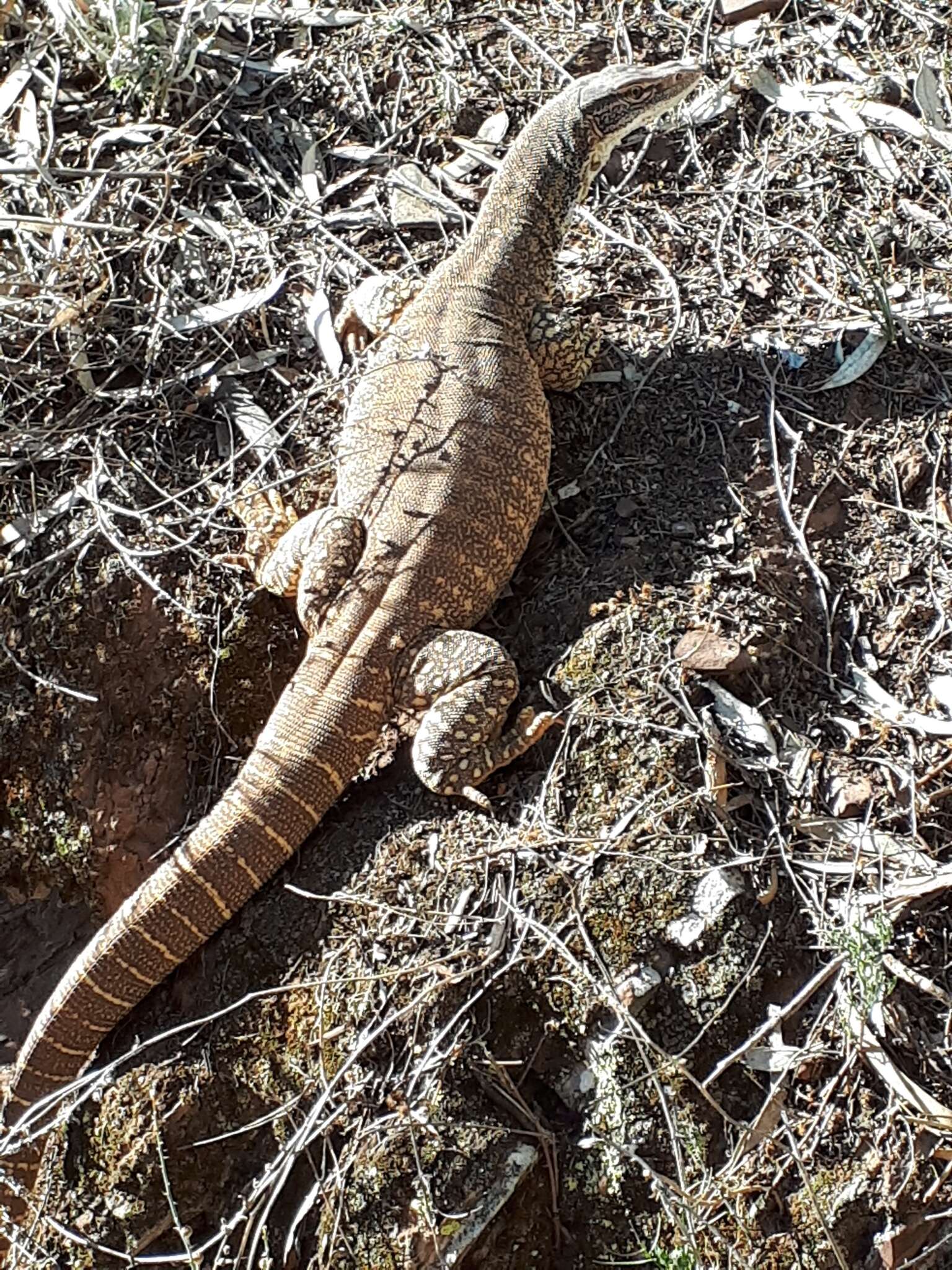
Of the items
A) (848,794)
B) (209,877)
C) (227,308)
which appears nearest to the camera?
(848,794)

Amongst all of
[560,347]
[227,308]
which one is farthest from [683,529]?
[227,308]

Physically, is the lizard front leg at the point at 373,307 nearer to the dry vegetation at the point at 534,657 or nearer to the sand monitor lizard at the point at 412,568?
the sand monitor lizard at the point at 412,568

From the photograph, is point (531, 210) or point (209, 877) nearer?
point (209, 877)

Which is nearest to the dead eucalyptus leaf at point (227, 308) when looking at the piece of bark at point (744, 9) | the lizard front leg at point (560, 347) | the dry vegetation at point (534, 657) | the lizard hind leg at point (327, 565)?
the dry vegetation at point (534, 657)

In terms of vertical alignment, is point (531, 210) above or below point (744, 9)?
below

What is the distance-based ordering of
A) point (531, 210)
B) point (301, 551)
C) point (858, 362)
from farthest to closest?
point (531, 210), point (858, 362), point (301, 551)

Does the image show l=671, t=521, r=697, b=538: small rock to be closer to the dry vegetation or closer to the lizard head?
the dry vegetation

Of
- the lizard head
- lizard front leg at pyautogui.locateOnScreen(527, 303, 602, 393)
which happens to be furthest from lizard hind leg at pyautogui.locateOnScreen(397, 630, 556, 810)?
the lizard head

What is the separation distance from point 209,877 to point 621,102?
11.3 feet

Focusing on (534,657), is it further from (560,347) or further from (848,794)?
(560,347)

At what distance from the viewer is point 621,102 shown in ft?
16.3

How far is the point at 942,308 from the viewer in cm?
472

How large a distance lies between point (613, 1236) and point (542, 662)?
5.69ft

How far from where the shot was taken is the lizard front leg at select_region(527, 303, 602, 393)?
15.3 feet
